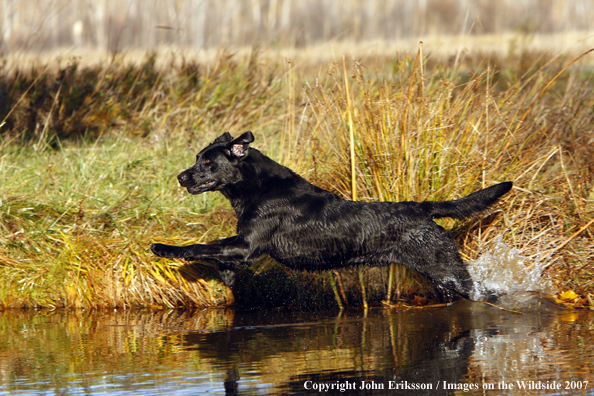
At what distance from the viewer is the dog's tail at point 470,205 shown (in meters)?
5.42

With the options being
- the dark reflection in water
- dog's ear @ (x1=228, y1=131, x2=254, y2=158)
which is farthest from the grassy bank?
dog's ear @ (x1=228, y1=131, x2=254, y2=158)

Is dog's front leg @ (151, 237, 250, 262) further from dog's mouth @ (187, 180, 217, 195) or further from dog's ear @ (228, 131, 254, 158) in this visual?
dog's ear @ (228, 131, 254, 158)

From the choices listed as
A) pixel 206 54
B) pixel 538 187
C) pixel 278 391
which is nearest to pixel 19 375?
pixel 278 391

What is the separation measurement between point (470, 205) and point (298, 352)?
1919mm

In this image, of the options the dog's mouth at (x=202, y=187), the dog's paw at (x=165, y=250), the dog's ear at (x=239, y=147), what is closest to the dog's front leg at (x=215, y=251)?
the dog's paw at (x=165, y=250)

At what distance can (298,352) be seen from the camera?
452 cm

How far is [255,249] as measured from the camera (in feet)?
18.0

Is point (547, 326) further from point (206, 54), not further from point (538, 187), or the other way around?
point (206, 54)

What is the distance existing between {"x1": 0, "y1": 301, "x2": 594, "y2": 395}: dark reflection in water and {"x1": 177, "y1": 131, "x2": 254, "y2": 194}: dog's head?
1.15 meters

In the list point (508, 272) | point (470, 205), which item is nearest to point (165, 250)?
point (470, 205)

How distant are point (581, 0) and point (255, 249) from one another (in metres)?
36.6

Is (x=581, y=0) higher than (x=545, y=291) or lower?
higher

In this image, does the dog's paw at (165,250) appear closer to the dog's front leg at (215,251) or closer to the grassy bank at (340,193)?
the dog's front leg at (215,251)

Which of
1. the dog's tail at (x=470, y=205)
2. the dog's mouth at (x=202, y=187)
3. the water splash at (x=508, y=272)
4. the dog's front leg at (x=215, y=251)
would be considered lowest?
the water splash at (x=508, y=272)
